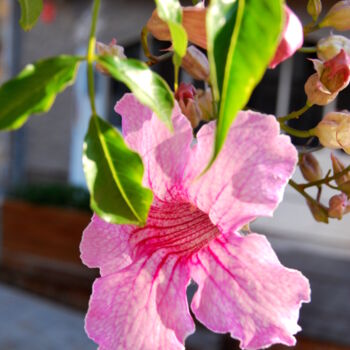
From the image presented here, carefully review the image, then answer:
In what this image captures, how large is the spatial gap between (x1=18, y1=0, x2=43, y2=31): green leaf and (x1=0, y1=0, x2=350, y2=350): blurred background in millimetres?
2877

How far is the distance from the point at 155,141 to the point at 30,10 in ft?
0.46

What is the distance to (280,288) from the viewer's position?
337 mm

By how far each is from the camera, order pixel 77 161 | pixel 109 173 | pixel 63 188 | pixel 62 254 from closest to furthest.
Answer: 1. pixel 109 173
2. pixel 62 254
3. pixel 63 188
4. pixel 77 161

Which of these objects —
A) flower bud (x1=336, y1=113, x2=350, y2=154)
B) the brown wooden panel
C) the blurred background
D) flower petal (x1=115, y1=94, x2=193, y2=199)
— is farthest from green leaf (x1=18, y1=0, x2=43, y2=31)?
the brown wooden panel

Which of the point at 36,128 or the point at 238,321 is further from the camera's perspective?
the point at 36,128

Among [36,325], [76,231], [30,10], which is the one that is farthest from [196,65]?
[76,231]

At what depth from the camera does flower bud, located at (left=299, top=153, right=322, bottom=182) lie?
438 millimetres

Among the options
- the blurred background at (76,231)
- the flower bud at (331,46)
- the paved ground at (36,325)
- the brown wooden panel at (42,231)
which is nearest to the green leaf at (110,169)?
the flower bud at (331,46)

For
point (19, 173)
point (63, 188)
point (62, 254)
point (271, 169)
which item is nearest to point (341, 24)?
point (271, 169)

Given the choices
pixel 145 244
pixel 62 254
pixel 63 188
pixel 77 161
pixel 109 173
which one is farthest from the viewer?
pixel 77 161

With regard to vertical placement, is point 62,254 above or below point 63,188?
below

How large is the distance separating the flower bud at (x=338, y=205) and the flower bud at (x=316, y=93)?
7 cm

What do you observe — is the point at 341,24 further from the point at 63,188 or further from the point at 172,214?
the point at 63,188

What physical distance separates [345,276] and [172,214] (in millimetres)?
4316
